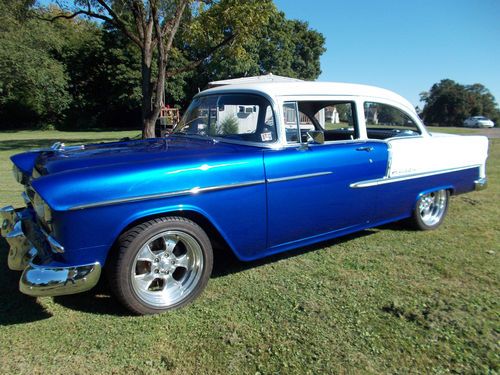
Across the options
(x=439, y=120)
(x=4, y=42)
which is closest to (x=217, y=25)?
(x=4, y=42)

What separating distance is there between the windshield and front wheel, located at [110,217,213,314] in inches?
42.2

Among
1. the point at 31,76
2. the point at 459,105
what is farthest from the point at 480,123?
the point at 31,76

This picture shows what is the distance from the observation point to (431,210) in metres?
4.91

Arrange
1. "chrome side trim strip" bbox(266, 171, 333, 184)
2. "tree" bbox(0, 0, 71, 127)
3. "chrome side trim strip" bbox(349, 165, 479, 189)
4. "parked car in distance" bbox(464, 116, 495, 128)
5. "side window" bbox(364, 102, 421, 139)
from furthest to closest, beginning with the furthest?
"parked car in distance" bbox(464, 116, 495, 128) < "tree" bbox(0, 0, 71, 127) < "side window" bbox(364, 102, 421, 139) < "chrome side trim strip" bbox(349, 165, 479, 189) < "chrome side trim strip" bbox(266, 171, 333, 184)

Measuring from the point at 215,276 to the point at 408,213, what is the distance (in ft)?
7.76

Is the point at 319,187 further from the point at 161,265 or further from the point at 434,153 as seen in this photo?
the point at 434,153

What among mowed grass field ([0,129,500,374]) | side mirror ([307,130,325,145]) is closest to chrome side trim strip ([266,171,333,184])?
side mirror ([307,130,325,145])

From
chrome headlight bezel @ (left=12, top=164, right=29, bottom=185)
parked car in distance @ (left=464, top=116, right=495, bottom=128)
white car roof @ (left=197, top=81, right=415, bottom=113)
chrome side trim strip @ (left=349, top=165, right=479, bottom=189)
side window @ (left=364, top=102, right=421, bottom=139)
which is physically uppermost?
parked car in distance @ (left=464, top=116, right=495, bottom=128)

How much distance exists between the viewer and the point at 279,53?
3894 cm

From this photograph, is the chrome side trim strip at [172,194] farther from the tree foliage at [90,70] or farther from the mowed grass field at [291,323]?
the tree foliage at [90,70]

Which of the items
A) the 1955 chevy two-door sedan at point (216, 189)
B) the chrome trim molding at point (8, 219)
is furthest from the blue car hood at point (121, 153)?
the chrome trim molding at point (8, 219)

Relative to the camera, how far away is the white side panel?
4188mm

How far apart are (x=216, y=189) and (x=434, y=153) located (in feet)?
9.26

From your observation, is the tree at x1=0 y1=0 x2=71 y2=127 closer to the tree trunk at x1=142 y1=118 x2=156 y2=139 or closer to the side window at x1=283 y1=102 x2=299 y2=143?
the tree trunk at x1=142 y1=118 x2=156 y2=139
